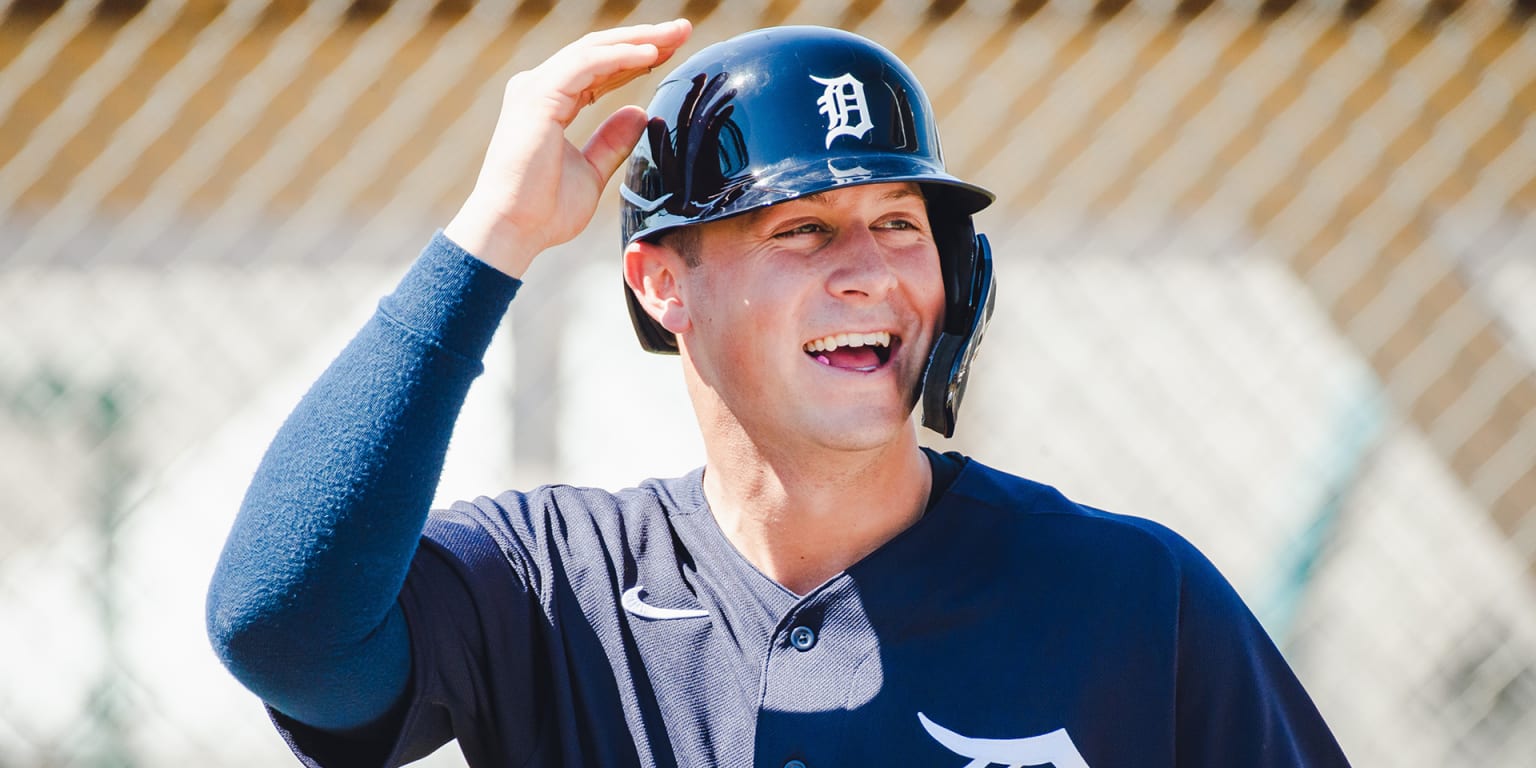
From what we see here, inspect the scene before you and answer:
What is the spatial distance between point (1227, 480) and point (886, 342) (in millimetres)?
2004

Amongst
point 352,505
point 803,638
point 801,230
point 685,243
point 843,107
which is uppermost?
point 843,107

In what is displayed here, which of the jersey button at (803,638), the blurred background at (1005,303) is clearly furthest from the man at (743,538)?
the blurred background at (1005,303)

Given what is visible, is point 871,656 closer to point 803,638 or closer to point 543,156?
point 803,638

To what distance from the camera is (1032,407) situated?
3479 millimetres

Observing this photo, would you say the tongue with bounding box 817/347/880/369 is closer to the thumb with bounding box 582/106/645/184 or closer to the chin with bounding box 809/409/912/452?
the chin with bounding box 809/409/912/452

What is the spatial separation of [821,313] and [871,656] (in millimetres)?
469

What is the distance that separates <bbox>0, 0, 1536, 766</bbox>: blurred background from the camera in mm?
3213

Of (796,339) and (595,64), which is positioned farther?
(796,339)

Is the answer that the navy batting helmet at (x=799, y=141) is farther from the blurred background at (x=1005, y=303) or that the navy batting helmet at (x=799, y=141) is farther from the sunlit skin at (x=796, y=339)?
the blurred background at (x=1005, y=303)

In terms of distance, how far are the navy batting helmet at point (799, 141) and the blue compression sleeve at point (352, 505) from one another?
0.41 metres

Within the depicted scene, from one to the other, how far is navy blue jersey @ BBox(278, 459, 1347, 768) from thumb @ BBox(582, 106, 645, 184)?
529 millimetres

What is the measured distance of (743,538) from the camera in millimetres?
1919

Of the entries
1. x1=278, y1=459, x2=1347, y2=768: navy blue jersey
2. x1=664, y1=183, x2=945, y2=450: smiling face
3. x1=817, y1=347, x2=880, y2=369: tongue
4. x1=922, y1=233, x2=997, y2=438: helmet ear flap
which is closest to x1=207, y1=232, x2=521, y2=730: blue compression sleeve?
x1=278, y1=459, x2=1347, y2=768: navy blue jersey

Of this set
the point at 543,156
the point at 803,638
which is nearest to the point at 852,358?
the point at 803,638
